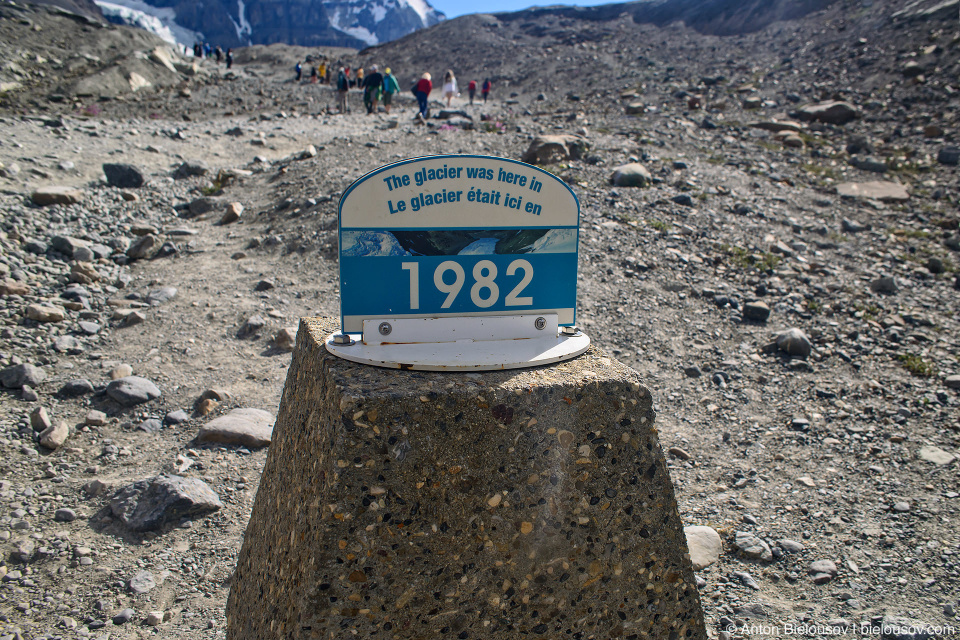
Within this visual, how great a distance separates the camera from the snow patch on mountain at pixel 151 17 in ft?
247

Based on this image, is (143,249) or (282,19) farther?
(282,19)

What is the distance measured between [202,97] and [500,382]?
23.2m

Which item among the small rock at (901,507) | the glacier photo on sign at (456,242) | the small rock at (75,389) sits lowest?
the small rock at (901,507)

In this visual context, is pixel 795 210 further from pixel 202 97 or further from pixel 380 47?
pixel 380 47

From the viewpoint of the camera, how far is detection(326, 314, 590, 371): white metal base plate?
1648 mm

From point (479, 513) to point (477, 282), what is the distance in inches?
26.9

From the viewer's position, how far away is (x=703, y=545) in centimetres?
309

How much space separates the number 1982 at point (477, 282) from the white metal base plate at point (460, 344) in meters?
0.05

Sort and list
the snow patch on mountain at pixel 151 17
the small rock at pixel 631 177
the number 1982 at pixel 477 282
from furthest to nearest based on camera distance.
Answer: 1. the snow patch on mountain at pixel 151 17
2. the small rock at pixel 631 177
3. the number 1982 at pixel 477 282

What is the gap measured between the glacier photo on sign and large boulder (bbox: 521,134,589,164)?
759 centimetres

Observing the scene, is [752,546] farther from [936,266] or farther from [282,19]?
[282,19]

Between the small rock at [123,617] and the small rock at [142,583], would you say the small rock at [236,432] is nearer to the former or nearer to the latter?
the small rock at [142,583]

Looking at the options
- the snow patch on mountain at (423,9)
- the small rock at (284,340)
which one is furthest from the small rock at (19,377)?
the snow patch on mountain at (423,9)

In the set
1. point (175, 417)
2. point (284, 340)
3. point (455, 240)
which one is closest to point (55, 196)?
point (284, 340)
